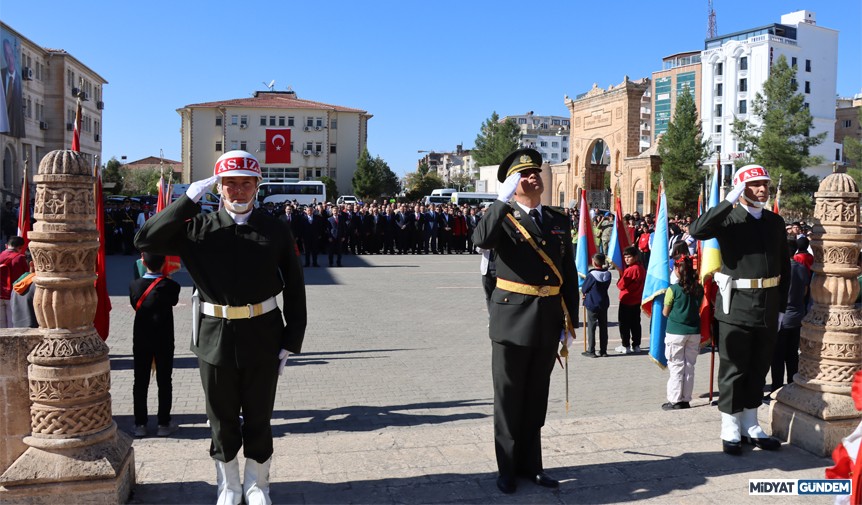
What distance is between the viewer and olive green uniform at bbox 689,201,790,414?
536cm

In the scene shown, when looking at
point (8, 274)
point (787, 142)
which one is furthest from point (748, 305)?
point (787, 142)

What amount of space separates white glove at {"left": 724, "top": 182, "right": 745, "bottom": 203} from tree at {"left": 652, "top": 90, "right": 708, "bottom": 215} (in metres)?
43.8

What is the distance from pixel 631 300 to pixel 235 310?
7.71 metres

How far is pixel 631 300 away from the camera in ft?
34.9

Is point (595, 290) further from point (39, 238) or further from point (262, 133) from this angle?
point (262, 133)

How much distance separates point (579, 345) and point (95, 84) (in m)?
73.5

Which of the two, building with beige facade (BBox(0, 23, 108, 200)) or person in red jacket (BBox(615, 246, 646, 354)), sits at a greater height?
building with beige facade (BBox(0, 23, 108, 200))

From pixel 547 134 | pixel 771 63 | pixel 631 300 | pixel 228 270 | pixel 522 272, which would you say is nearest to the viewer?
pixel 228 270

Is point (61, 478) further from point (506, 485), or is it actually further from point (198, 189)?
point (506, 485)

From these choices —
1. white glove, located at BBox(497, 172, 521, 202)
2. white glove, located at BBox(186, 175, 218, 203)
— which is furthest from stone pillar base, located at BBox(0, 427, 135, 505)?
white glove, located at BBox(497, 172, 521, 202)

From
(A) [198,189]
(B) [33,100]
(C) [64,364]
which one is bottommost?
(C) [64,364]

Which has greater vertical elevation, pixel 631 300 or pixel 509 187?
pixel 509 187

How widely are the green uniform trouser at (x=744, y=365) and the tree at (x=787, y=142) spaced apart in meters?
39.8

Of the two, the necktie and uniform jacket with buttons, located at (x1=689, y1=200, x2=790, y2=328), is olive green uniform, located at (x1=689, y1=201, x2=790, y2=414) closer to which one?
uniform jacket with buttons, located at (x1=689, y1=200, x2=790, y2=328)
